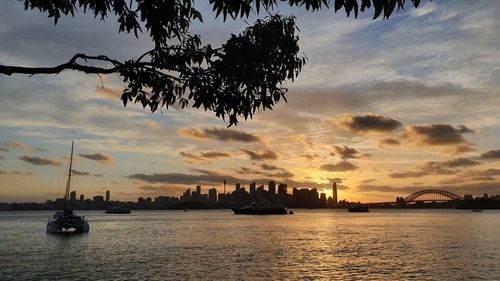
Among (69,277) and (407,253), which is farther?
(407,253)

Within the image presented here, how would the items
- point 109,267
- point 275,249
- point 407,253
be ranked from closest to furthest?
point 109,267 → point 407,253 → point 275,249

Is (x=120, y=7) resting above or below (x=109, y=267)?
above

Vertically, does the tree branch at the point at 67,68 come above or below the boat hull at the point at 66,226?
above

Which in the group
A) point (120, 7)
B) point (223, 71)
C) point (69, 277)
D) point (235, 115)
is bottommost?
point (69, 277)

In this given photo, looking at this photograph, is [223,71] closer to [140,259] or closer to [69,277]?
[69,277]

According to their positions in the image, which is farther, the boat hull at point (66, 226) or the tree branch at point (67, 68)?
the boat hull at point (66, 226)

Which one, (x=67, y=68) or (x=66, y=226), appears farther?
(x=66, y=226)

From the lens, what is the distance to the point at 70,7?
8523mm

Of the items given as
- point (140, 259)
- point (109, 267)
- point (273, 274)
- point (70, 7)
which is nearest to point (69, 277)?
point (109, 267)

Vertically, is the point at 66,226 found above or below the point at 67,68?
below

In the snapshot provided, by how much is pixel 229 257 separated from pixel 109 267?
1553 cm

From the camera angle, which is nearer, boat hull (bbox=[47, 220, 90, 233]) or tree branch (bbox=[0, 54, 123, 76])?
tree branch (bbox=[0, 54, 123, 76])

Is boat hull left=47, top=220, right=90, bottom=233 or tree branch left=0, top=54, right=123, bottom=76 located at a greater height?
tree branch left=0, top=54, right=123, bottom=76

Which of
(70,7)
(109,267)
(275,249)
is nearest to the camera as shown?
(70,7)
